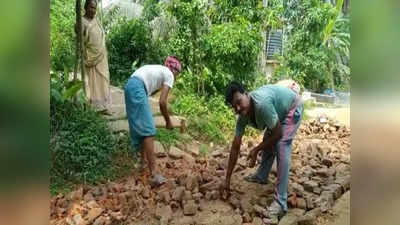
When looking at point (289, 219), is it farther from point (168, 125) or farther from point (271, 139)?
point (168, 125)

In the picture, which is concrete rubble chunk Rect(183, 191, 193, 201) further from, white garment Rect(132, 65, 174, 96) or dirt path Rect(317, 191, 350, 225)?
dirt path Rect(317, 191, 350, 225)

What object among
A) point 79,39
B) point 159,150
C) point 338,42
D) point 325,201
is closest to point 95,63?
point 79,39

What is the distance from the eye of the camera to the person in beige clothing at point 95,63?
230cm

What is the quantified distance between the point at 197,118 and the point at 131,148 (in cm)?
45

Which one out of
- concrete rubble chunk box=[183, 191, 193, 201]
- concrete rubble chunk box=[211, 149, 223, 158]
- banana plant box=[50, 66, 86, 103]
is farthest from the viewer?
concrete rubble chunk box=[211, 149, 223, 158]

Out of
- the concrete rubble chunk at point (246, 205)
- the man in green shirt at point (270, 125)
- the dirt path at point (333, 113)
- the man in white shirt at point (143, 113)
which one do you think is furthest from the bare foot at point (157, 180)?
the dirt path at point (333, 113)

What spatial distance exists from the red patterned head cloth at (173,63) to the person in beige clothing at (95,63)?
368 mm

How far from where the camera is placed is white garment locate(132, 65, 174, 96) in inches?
90.4

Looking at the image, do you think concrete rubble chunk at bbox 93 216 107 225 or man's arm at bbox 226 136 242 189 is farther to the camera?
man's arm at bbox 226 136 242 189

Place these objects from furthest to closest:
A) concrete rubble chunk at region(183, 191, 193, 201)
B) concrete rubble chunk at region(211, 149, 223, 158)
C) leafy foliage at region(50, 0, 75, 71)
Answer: concrete rubble chunk at region(211, 149, 223, 158) < concrete rubble chunk at region(183, 191, 193, 201) < leafy foliage at region(50, 0, 75, 71)

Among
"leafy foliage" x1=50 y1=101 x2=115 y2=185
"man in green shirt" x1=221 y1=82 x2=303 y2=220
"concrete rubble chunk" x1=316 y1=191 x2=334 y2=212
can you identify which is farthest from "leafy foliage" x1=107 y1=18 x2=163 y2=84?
"concrete rubble chunk" x1=316 y1=191 x2=334 y2=212

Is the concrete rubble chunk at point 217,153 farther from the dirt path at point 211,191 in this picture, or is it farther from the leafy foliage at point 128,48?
the leafy foliage at point 128,48

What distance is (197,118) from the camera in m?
2.43
